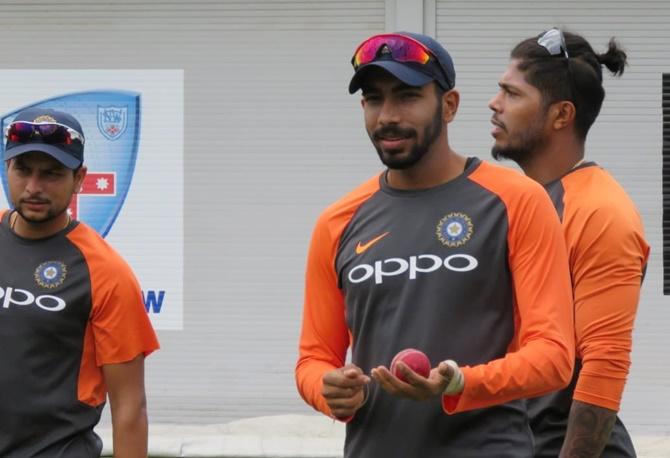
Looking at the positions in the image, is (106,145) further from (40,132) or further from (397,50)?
(397,50)

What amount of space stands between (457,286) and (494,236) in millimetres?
152

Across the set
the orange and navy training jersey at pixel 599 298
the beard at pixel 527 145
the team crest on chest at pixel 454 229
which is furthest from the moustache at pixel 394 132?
the beard at pixel 527 145

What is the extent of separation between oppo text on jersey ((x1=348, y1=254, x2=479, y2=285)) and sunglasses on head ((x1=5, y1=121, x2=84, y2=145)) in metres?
1.35

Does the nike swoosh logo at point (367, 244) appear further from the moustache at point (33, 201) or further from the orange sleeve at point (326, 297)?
the moustache at point (33, 201)

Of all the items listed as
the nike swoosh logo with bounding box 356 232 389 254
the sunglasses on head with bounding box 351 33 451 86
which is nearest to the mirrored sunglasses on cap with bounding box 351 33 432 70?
the sunglasses on head with bounding box 351 33 451 86

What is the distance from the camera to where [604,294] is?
3.94 meters

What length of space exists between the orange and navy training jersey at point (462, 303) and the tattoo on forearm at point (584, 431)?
37 cm

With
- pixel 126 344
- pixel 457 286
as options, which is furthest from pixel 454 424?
pixel 126 344

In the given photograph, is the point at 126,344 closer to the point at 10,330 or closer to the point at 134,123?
the point at 10,330

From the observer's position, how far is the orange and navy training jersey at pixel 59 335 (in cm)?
430

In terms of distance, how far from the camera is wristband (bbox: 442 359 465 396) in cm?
327

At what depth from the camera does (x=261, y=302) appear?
36.8 feet

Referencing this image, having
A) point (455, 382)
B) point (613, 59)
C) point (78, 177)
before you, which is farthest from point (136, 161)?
point (455, 382)

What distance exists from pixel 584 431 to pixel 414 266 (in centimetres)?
77
